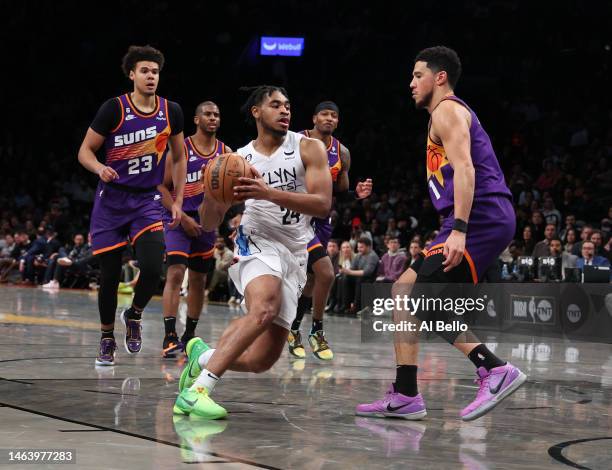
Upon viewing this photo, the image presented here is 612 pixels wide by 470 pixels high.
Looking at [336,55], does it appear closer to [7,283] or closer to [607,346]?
[7,283]

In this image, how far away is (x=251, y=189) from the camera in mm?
5016

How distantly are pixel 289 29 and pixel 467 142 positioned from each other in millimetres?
22662

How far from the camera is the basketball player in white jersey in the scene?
16.9 ft

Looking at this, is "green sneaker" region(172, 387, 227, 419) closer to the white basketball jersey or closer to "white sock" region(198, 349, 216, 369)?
"white sock" region(198, 349, 216, 369)

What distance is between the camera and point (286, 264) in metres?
5.48

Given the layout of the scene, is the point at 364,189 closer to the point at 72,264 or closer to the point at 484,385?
the point at 484,385

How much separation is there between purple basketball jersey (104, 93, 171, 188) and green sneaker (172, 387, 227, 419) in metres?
2.73

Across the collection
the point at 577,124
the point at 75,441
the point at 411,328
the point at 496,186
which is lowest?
the point at 75,441

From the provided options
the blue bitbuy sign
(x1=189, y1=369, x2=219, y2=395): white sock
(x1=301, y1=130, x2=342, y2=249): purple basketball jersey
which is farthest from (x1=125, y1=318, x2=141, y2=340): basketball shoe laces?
the blue bitbuy sign

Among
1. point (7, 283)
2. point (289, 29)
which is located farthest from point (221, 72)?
point (7, 283)

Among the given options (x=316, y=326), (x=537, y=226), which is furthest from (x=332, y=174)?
(x=537, y=226)

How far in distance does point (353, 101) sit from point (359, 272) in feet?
37.3

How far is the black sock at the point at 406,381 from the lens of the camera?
5293mm

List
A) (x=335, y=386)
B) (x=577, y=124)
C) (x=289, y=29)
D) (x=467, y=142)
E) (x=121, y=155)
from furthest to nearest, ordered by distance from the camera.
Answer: (x=289, y=29) < (x=577, y=124) < (x=121, y=155) < (x=335, y=386) < (x=467, y=142)
